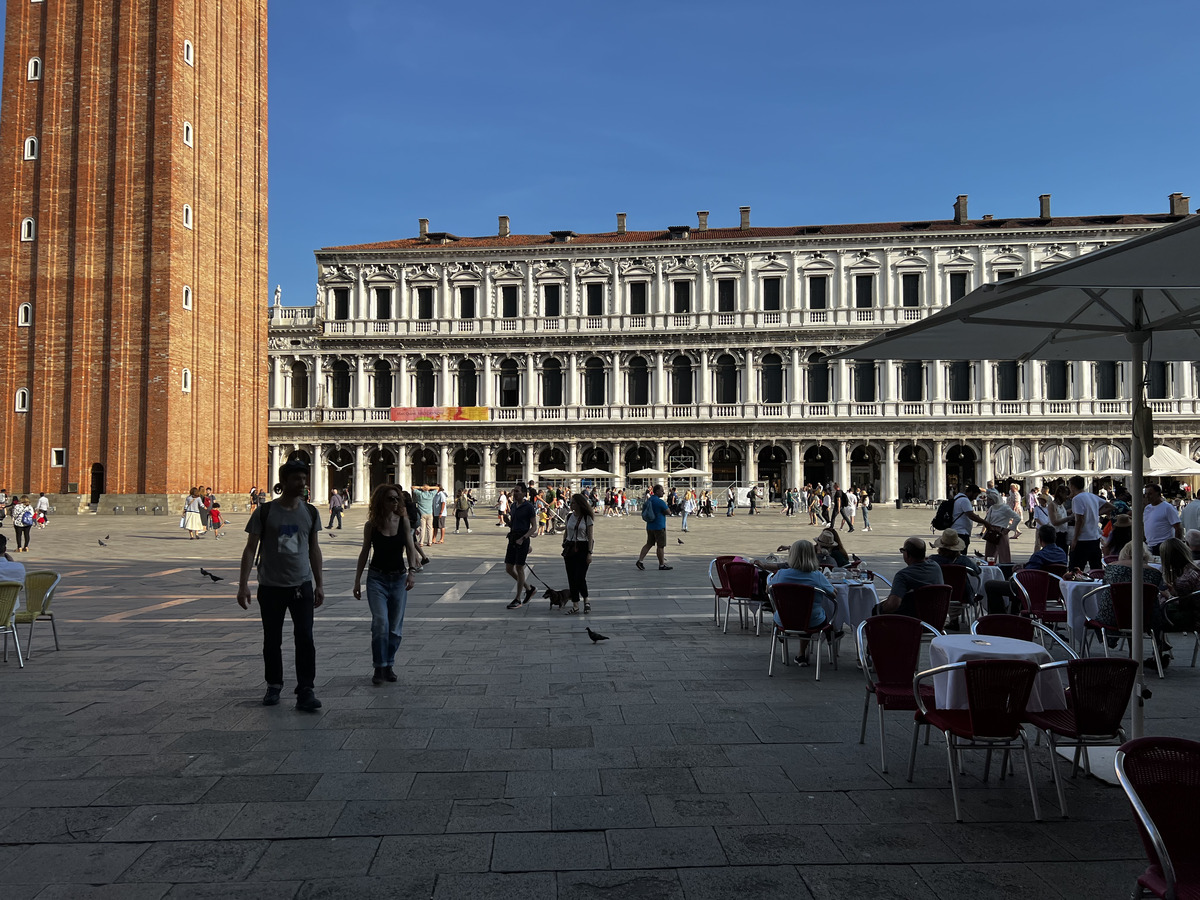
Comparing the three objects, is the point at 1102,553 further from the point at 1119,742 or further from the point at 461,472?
the point at 461,472

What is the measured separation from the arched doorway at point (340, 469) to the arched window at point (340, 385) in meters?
2.51

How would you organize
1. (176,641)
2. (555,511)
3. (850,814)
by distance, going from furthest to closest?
1. (555,511)
2. (176,641)
3. (850,814)

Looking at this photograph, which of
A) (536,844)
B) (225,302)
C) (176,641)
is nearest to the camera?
(536,844)

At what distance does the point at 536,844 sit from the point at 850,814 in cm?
145

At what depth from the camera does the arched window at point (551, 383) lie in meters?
44.4

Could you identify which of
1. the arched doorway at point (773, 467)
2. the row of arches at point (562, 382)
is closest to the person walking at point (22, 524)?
the row of arches at point (562, 382)

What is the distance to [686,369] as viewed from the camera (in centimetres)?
4375

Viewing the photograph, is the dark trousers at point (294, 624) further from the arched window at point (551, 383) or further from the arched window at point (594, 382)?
the arched window at point (551, 383)

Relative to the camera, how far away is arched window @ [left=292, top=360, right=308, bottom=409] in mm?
45375

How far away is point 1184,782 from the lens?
2.73 meters

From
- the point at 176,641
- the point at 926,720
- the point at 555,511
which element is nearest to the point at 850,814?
the point at 926,720

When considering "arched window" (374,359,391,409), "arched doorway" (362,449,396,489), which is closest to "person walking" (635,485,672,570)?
"arched doorway" (362,449,396,489)

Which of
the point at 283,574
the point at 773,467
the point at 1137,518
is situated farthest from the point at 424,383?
the point at 1137,518

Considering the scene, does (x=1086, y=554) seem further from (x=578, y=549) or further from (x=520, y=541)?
(x=520, y=541)
